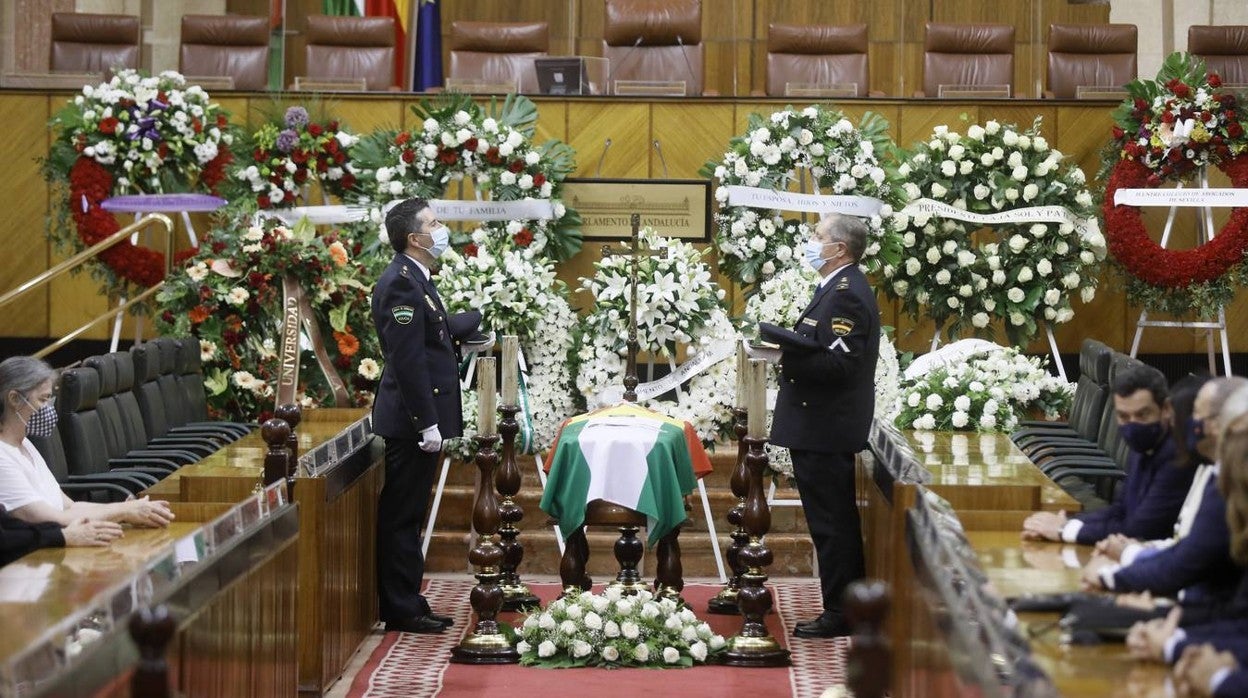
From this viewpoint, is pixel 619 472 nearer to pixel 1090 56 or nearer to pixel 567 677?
pixel 567 677

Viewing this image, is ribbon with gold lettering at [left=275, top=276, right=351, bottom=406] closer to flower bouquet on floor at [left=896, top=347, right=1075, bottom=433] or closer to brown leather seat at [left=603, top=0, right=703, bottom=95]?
flower bouquet on floor at [left=896, top=347, right=1075, bottom=433]

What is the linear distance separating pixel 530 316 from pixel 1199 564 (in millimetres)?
5193

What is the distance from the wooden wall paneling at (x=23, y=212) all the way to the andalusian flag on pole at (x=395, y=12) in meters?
2.66

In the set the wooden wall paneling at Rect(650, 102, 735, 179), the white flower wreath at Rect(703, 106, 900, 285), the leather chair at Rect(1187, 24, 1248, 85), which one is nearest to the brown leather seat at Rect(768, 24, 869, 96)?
the wooden wall paneling at Rect(650, 102, 735, 179)

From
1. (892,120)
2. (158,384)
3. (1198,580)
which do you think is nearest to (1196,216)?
(892,120)

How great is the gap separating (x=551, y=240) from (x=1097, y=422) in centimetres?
344

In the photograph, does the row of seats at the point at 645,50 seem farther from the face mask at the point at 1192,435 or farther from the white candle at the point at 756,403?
the face mask at the point at 1192,435

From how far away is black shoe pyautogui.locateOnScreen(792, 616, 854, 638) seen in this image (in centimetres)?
669

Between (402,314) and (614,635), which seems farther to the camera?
(402,314)

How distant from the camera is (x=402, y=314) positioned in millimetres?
6547

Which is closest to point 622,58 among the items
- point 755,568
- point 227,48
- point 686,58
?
point 686,58

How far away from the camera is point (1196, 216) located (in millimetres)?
10758

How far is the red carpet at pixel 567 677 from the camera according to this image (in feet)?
19.1

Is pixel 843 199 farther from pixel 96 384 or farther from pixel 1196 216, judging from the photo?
pixel 96 384
